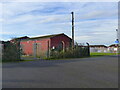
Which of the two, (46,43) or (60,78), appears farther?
(46,43)

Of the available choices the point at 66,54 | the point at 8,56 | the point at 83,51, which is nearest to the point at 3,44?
the point at 8,56

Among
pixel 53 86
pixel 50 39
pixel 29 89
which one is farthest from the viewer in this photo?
pixel 50 39

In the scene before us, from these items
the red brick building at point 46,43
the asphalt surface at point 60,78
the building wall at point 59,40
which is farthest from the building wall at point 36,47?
the asphalt surface at point 60,78

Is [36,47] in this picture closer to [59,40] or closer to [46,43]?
[46,43]

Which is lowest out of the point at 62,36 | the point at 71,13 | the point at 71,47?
the point at 71,47

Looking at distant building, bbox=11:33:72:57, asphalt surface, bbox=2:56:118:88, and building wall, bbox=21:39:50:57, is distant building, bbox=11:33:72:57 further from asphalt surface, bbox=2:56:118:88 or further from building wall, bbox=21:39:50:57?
asphalt surface, bbox=2:56:118:88

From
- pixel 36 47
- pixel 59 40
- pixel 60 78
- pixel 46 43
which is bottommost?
pixel 60 78

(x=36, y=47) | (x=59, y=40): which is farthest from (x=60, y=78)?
(x=59, y=40)

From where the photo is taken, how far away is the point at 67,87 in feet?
19.9

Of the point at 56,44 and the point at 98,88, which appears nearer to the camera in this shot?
the point at 98,88

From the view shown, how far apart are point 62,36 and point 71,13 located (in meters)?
5.73

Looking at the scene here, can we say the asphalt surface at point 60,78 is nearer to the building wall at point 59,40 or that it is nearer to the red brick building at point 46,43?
the red brick building at point 46,43

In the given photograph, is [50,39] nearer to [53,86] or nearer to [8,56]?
[8,56]

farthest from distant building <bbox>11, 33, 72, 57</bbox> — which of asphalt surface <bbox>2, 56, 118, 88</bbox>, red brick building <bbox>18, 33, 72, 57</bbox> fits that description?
asphalt surface <bbox>2, 56, 118, 88</bbox>
